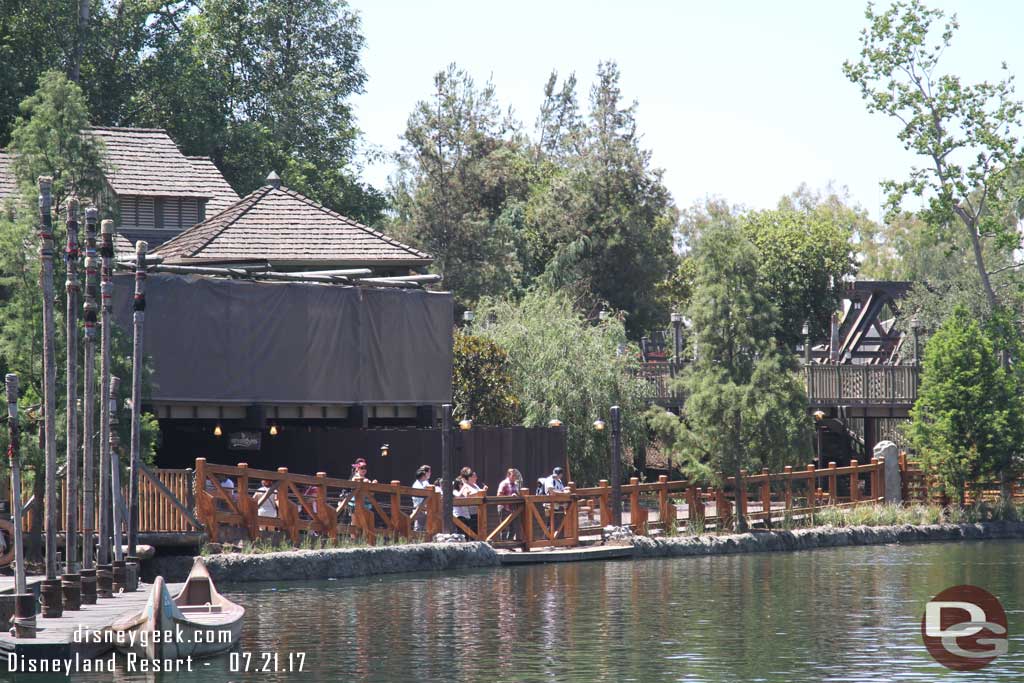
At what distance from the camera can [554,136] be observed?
3524 inches

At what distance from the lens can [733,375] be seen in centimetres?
3906

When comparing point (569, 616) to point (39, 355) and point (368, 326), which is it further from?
point (368, 326)

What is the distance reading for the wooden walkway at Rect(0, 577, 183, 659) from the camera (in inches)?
727

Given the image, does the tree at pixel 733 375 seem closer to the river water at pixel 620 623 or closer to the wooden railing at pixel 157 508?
the river water at pixel 620 623

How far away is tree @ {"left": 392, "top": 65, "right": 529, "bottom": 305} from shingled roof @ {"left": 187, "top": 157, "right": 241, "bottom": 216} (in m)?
17.5

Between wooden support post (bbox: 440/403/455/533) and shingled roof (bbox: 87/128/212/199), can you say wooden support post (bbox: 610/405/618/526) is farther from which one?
shingled roof (bbox: 87/128/212/199)

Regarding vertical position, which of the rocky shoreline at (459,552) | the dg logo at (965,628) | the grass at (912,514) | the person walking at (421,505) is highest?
the person walking at (421,505)

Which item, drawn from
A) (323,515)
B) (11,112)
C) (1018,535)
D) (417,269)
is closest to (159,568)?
(323,515)

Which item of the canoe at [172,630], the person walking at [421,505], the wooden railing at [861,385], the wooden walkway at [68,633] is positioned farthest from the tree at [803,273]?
the canoe at [172,630]

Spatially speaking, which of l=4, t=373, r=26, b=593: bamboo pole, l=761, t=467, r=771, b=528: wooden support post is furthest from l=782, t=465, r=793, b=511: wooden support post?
l=4, t=373, r=26, b=593: bamboo pole

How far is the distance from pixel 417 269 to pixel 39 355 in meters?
15.3

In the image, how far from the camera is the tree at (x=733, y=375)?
127ft

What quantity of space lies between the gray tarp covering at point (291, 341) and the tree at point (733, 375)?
5.92m

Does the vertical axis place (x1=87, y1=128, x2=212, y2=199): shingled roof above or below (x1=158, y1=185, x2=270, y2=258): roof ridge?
above
